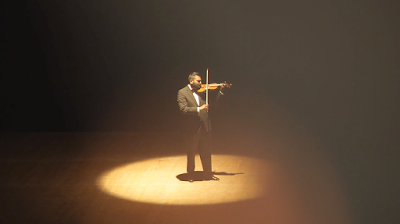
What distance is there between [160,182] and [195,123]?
0.76 metres

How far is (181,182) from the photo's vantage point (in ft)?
21.9

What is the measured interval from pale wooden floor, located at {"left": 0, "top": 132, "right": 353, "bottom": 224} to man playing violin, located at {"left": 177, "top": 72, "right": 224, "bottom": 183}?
27 cm

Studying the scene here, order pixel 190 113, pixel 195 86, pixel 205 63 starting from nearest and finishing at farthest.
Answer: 1. pixel 190 113
2. pixel 195 86
3. pixel 205 63

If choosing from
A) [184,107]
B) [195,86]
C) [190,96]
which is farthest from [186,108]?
[195,86]

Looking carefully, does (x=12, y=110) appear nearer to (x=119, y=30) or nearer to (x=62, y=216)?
(x=119, y=30)

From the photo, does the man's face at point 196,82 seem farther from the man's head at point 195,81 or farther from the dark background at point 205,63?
the dark background at point 205,63

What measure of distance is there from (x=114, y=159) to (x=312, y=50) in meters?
3.68

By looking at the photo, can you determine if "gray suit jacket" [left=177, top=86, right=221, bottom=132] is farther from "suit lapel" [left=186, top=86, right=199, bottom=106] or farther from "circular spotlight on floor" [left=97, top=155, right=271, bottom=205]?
"circular spotlight on floor" [left=97, top=155, right=271, bottom=205]

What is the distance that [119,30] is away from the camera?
369 inches

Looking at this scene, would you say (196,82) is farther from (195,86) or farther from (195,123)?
(195,123)

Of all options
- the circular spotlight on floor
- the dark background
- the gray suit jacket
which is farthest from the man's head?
the dark background

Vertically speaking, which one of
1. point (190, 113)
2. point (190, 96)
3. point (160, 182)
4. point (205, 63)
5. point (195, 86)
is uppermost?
point (205, 63)

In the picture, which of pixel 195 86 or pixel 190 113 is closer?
pixel 190 113

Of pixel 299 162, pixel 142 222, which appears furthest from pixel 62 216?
pixel 299 162
